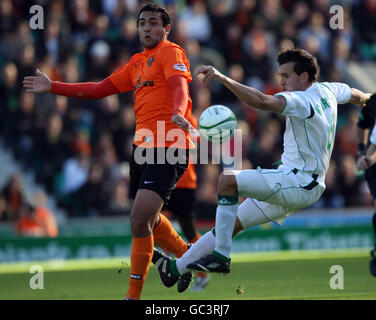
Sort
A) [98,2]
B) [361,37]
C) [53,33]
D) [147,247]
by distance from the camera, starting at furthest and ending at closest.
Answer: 1. [361,37]
2. [98,2]
3. [53,33]
4. [147,247]

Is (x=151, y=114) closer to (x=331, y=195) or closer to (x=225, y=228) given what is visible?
(x=225, y=228)

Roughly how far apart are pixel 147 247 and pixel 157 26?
2191 millimetres

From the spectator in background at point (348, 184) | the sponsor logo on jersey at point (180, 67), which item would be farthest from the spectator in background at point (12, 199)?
the sponsor logo on jersey at point (180, 67)

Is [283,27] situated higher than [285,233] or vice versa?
A: [283,27]

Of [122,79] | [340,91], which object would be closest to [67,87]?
[122,79]

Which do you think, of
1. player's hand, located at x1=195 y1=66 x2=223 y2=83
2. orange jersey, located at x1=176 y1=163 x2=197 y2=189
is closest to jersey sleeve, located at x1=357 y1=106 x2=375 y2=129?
orange jersey, located at x1=176 y1=163 x2=197 y2=189

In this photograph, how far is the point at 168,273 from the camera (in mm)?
8102

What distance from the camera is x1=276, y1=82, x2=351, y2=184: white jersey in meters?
7.45

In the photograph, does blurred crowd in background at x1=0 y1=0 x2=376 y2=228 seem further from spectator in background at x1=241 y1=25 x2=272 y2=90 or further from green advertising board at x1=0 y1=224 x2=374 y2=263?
green advertising board at x1=0 y1=224 x2=374 y2=263

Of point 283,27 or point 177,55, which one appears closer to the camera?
point 177,55

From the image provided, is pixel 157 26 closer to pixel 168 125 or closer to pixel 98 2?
pixel 168 125

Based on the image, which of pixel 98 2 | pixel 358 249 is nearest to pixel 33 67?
pixel 98 2

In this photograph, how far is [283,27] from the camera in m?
19.6

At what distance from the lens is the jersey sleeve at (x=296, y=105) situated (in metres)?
7.12
